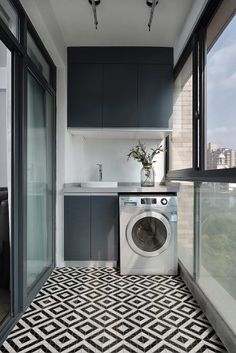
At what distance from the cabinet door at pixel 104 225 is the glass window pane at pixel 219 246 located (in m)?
1.12

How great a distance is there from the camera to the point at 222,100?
2.01 metres

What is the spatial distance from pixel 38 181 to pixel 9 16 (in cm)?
135

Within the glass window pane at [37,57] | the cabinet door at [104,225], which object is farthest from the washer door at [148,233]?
the glass window pane at [37,57]

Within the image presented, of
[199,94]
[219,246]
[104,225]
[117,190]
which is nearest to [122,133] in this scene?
[117,190]

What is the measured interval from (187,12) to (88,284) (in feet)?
9.17

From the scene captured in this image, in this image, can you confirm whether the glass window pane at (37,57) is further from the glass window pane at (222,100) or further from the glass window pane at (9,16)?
the glass window pane at (222,100)

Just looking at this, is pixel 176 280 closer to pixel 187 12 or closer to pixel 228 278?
pixel 228 278

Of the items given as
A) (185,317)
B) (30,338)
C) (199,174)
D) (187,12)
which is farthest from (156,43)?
(30,338)

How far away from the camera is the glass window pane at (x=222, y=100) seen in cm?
182

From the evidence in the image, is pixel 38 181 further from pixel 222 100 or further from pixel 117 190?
pixel 222 100

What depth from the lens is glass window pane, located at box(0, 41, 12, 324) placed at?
210 cm

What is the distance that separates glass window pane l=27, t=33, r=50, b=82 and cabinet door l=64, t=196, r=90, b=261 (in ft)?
4.54

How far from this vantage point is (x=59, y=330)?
1.96 m

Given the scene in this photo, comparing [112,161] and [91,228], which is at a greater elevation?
[112,161]
